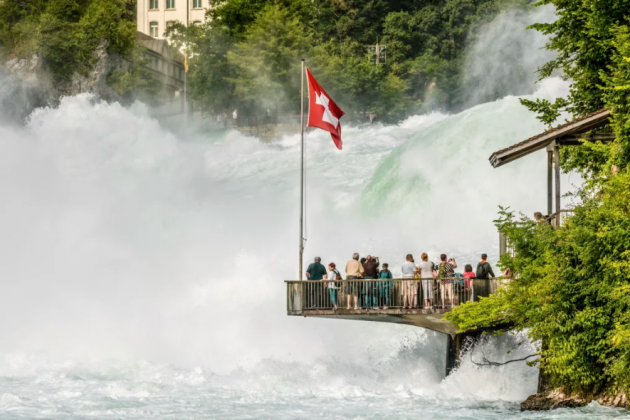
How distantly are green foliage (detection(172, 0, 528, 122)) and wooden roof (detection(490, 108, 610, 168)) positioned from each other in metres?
64.5

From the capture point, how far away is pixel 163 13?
408 ft

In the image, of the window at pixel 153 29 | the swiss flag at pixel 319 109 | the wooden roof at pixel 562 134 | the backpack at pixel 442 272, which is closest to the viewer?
the wooden roof at pixel 562 134

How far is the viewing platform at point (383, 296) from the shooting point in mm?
27344

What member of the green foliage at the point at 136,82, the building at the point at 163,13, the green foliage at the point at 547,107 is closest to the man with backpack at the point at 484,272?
the green foliage at the point at 547,107

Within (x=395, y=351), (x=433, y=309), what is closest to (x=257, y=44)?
(x=395, y=351)

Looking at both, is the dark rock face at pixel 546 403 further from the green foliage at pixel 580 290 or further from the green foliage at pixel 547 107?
the green foliage at pixel 547 107

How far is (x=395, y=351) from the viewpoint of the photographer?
33625mm

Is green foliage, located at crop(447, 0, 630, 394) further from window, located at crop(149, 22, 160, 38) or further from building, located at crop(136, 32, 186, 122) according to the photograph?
window, located at crop(149, 22, 160, 38)

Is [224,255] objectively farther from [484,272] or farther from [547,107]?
[484,272]

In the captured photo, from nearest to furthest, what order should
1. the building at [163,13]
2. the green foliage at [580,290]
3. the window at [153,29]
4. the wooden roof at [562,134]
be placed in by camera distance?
the green foliage at [580,290] < the wooden roof at [562,134] < the building at [163,13] < the window at [153,29]

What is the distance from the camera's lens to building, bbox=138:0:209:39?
124062 millimetres

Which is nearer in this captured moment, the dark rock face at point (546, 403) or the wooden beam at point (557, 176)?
the dark rock face at point (546, 403)

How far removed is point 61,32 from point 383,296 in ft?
223

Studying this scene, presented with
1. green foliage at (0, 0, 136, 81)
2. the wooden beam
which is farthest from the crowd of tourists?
green foliage at (0, 0, 136, 81)
